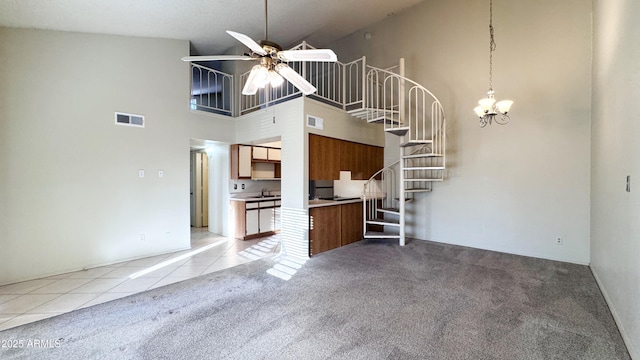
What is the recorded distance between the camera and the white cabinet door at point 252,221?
544 cm

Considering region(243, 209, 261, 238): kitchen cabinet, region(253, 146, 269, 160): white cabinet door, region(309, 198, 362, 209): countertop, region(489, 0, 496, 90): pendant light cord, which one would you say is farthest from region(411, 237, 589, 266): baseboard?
region(253, 146, 269, 160): white cabinet door

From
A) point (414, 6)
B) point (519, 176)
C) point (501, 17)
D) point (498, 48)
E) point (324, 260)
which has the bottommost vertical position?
point (324, 260)

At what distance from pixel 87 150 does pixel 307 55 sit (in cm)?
371

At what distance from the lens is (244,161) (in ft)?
18.2

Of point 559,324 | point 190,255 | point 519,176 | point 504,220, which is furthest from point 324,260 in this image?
point 519,176

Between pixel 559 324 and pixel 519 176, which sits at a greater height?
pixel 519 176

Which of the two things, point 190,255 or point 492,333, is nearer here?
point 492,333

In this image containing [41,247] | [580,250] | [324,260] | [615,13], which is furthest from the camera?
[324,260]

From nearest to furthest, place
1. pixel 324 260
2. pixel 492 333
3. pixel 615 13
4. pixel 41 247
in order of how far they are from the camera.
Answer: pixel 492 333
pixel 615 13
pixel 41 247
pixel 324 260

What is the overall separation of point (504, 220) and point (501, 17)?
3526 millimetres

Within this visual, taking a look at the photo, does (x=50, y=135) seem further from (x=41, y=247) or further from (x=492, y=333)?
(x=492, y=333)

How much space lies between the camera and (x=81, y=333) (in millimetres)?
2178

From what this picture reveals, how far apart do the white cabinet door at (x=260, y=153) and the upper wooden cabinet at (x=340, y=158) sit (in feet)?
6.26

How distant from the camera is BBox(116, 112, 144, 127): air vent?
4027 mm
